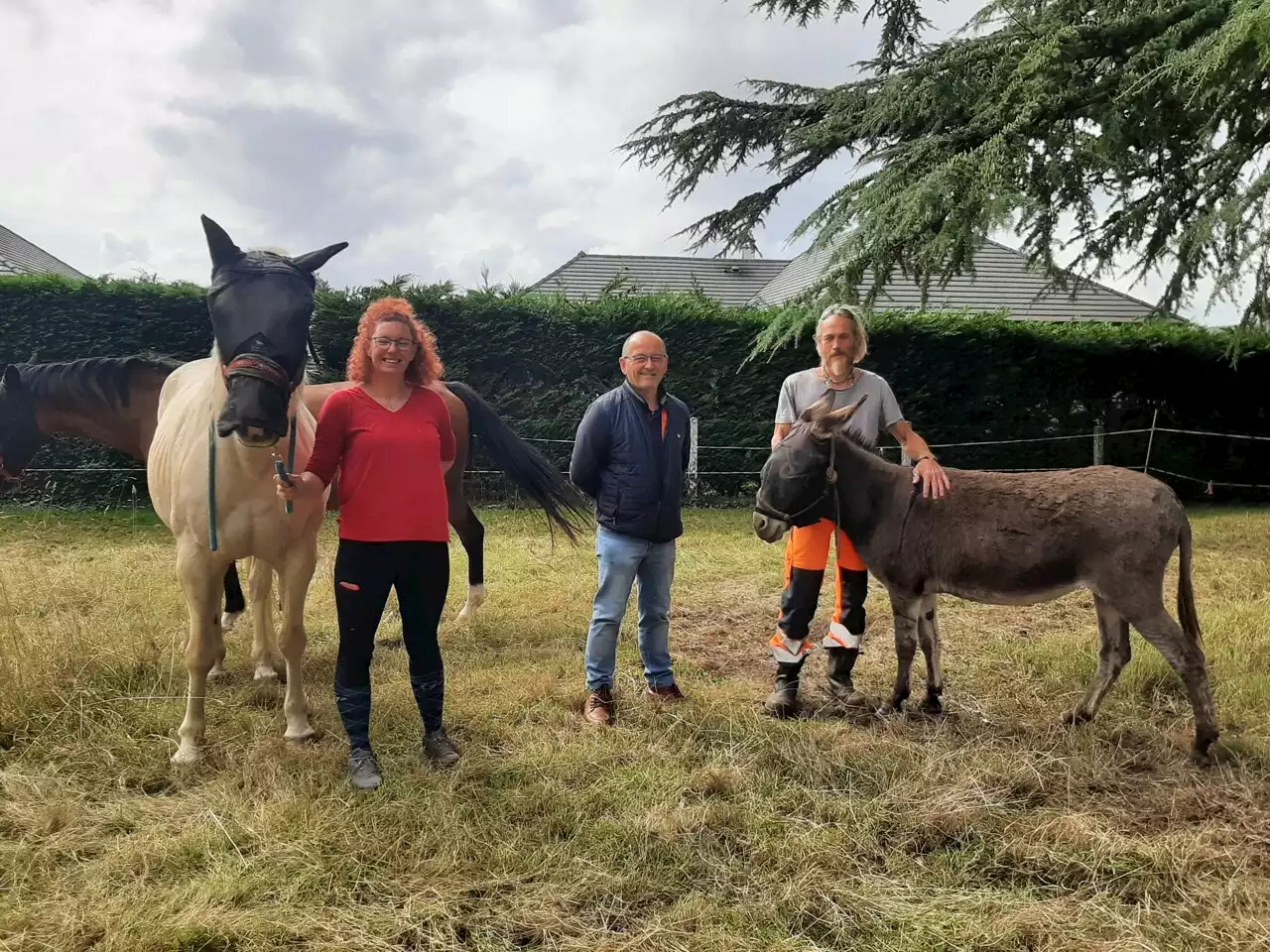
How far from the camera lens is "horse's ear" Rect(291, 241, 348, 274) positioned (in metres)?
2.93

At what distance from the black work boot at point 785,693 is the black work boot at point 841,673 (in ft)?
0.85

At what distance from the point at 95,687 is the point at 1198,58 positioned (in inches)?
293

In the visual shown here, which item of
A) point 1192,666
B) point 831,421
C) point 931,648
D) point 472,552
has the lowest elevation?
point 472,552

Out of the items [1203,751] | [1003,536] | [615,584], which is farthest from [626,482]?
[1203,751]

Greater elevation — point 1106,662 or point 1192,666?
point 1192,666

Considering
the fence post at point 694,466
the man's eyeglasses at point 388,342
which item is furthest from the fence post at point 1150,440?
the man's eyeglasses at point 388,342

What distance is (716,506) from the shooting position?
1118cm

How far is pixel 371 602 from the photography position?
2842mm

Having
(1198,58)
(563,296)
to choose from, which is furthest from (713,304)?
(1198,58)

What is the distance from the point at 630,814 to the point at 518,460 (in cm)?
337

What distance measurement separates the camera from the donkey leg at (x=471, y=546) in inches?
217

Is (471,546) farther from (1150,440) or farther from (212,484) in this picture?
(1150,440)

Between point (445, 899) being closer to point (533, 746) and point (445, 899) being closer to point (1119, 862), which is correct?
point (533, 746)

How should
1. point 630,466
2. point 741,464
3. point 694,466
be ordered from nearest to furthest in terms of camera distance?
point 630,466 → point 694,466 → point 741,464
